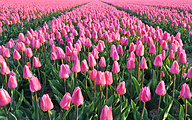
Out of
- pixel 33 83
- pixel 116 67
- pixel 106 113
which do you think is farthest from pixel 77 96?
pixel 116 67

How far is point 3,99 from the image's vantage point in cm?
160

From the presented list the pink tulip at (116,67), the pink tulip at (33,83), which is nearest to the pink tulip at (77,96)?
the pink tulip at (33,83)

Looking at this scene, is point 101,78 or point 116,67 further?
point 116,67

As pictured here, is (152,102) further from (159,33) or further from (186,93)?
(159,33)

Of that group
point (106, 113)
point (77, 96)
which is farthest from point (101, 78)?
point (106, 113)

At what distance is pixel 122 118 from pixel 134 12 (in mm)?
15820

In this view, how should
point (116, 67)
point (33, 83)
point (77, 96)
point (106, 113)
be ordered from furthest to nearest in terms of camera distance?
point (116, 67) < point (33, 83) < point (77, 96) < point (106, 113)

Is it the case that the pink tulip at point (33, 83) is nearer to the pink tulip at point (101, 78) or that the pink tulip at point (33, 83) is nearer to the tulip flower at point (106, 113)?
the pink tulip at point (101, 78)

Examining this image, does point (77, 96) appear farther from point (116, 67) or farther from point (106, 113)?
point (116, 67)

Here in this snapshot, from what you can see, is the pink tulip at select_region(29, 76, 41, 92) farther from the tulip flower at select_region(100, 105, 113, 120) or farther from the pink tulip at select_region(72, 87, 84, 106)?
the tulip flower at select_region(100, 105, 113, 120)

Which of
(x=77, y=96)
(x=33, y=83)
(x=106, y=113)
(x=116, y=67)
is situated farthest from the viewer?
(x=116, y=67)

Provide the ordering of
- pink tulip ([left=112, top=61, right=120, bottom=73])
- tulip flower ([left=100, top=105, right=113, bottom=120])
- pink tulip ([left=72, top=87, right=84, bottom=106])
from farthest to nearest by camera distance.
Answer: pink tulip ([left=112, top=61, right=120, bottom=73]) < pink tulip ([left=72, top=87, right=84, bottom=106]) < tulip flower ([left=100, top=105, right=113, bottom=120])

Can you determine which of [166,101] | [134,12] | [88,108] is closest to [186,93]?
[166,101]

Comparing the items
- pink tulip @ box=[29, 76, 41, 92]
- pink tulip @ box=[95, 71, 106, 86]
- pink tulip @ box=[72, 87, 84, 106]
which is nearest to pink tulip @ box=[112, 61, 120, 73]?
pink tulip @ box=[95, 71, 106, 86]
